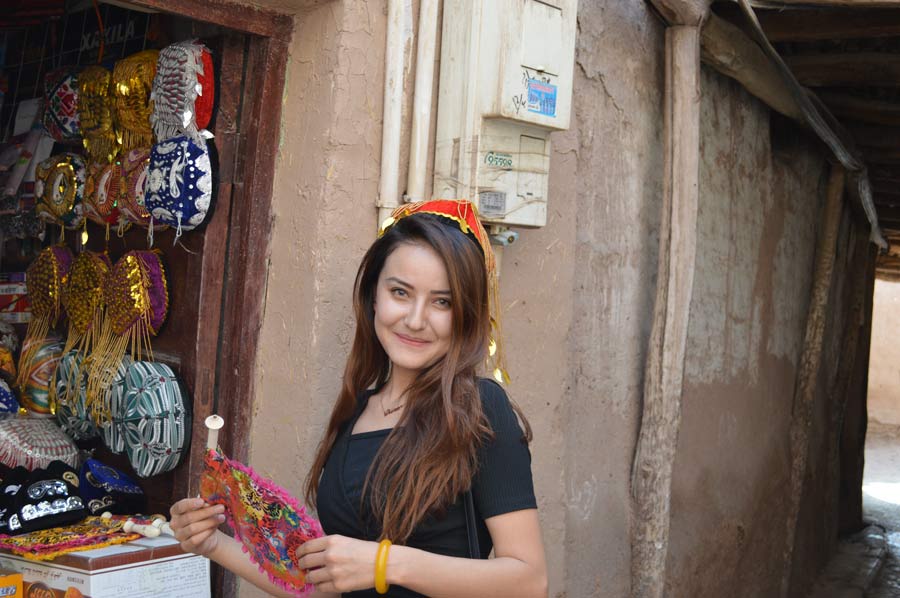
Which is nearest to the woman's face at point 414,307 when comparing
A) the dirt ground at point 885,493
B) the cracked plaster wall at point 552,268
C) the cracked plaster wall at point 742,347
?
the cracked plaster wall at point 552,268

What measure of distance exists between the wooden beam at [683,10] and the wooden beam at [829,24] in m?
0.64

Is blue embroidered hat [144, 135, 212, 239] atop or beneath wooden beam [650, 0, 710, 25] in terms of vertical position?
beneath

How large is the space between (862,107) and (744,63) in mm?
1344

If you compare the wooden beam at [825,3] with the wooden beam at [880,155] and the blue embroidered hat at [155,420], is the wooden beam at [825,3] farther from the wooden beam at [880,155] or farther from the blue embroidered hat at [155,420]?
the wooden beam at [880,155]

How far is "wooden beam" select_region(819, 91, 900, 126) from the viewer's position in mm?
4965

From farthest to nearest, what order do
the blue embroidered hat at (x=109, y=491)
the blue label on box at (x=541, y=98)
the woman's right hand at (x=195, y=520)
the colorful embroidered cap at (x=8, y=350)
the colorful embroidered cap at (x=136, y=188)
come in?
the colorful embroidered cap at (x=8, y=350), the blue embroidered hat at (x=109, y=491), the colorful embroidered cap at (x=136, y=188), the blue label on box at (x=541, y=98), the woman's right hand at (x=195, y=520)

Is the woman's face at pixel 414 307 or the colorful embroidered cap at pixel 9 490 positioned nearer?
the woman's face at pixel 414 307

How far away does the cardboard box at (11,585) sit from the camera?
246cm

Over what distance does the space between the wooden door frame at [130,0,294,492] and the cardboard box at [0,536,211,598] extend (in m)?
0.20

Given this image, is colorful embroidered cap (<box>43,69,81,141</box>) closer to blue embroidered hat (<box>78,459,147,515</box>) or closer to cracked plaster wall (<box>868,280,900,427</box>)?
blue embroidered hat (<box>78,459,147,515</box>)

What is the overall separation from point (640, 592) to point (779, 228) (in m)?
2.28

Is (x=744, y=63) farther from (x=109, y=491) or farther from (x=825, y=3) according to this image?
(x=109, y=491)

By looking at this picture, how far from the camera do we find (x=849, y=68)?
4.46 metres

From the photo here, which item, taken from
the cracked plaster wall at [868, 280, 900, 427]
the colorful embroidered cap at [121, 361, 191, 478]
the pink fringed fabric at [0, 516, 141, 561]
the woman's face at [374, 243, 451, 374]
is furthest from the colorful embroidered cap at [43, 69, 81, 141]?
the cracked plaster wall at [868, 280, 900, 427]
